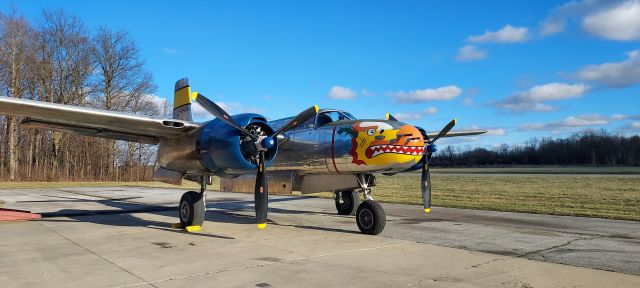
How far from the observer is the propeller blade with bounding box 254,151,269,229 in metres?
8.98

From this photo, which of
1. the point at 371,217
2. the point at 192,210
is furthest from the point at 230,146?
the point at 371,217

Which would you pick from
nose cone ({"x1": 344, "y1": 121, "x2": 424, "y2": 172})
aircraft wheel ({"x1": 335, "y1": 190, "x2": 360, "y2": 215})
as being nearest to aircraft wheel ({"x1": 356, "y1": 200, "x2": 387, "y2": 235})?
nose cone ({"x1": 344, "y1": 121, "x2": 424, "y2": 172})

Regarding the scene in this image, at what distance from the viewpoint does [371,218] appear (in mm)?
9609

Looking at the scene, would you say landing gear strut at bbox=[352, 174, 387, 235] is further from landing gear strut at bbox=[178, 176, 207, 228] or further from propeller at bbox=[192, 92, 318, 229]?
landing gear strut at bbox=[178, 176, 207, 228]

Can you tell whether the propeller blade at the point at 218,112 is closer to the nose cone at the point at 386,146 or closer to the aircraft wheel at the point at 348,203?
the nose cone at the point at 386,146

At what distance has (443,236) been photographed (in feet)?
31.3

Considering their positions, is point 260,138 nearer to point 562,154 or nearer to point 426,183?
point 426,183

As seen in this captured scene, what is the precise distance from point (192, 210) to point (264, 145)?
2.85 m

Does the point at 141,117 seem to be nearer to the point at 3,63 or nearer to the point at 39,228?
the point at 39,228

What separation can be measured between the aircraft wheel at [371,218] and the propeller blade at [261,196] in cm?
224

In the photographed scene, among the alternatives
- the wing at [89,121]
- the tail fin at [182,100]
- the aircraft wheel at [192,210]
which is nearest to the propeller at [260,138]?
the wing at [89,121]

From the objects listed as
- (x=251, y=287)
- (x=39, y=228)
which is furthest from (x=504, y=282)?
(x=39, y=228)

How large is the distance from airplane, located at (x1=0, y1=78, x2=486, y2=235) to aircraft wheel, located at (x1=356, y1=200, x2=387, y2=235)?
23 mm

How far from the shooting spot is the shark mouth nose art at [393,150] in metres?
9.20
